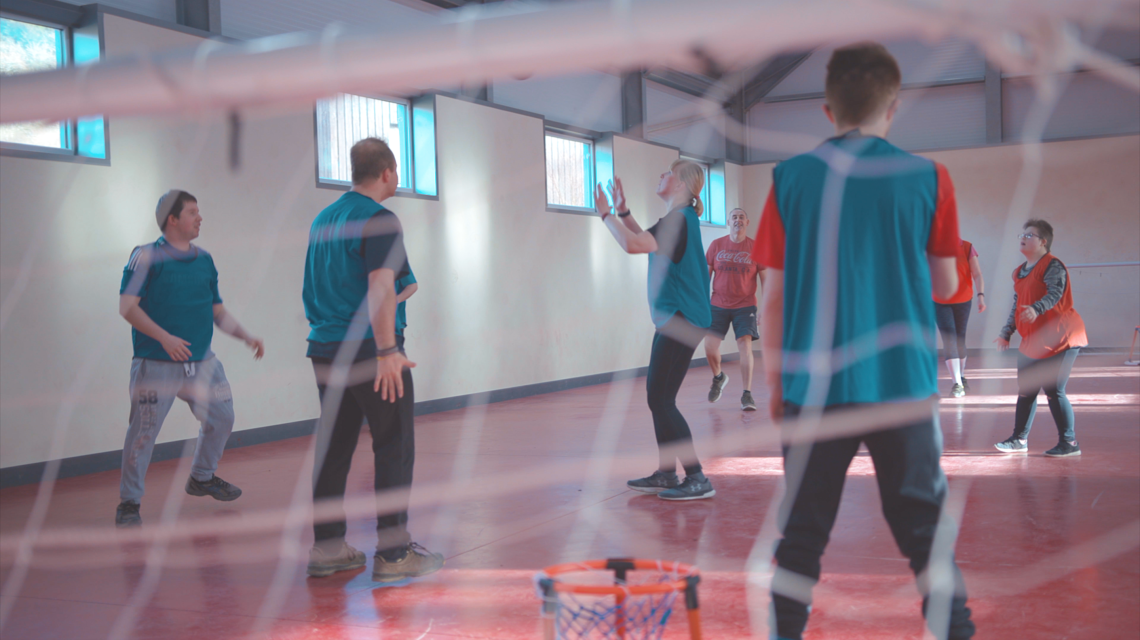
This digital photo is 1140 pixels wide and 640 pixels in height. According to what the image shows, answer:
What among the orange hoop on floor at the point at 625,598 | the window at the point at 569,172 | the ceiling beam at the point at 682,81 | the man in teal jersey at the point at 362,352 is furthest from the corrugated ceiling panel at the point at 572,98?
the orange hoop on floor at the point at 625,598

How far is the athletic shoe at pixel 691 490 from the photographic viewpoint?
12.7 ft

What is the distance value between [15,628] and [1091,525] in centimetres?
353

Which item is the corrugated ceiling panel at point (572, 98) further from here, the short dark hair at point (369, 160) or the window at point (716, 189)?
the short dark hair at point (369, 160)

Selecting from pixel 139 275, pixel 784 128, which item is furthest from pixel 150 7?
pixel 784 128

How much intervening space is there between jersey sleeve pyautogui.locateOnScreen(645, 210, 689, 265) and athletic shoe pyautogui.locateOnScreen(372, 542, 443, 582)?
1.53 meters

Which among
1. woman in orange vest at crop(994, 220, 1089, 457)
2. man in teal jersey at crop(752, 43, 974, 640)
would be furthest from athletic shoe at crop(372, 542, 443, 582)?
woman in orange vest at crop(994, 220, 1089, 457)

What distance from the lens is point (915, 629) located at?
228 cm

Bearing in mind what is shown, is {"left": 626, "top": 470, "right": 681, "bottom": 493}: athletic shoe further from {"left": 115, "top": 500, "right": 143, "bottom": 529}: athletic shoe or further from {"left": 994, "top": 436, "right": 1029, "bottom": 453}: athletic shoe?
{"left": 115, "top": 500, "right": 143, "bottom": 529}: athletic shoe

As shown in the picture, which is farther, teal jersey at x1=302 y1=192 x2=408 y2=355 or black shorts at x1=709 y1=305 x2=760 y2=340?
black shorts at x1=709 y1=305 x2=760 y2=340

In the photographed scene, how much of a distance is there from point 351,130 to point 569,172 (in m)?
3.24

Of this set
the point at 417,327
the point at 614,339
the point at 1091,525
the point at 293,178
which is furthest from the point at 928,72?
the point at 1091,525

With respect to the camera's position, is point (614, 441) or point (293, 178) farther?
point (293, 178)

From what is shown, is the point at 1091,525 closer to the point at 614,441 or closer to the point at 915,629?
the point at 915,629

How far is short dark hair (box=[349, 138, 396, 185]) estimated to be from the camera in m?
2.85
